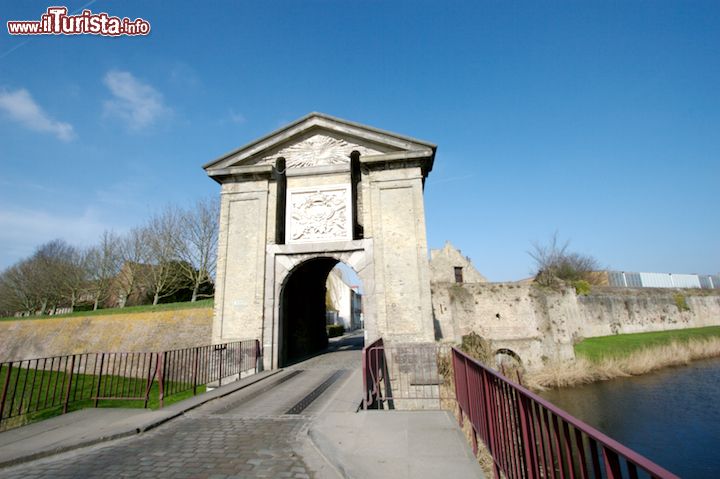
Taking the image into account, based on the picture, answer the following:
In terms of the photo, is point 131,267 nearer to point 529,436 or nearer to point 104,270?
point 104,270

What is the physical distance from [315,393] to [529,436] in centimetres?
575

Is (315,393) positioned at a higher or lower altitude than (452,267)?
→ lower

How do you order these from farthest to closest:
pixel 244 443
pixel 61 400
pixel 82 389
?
pixel 82 389, pixel 61 400, pixel 244 443

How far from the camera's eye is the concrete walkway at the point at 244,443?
4.03m

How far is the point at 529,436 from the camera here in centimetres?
285

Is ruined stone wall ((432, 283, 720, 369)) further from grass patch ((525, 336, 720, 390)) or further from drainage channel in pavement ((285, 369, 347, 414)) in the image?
drainage channel in pavement ((285, 369, 347, 414))

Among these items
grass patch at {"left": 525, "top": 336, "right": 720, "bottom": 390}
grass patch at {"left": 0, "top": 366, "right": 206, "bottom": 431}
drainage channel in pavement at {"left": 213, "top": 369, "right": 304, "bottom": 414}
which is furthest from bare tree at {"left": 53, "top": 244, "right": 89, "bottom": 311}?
grass patch at {"left": 525, "top": 336, "right": 720, "bottom": 390}

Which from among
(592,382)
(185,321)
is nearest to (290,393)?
(185,321)

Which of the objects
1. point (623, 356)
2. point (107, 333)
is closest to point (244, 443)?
point (107, 333)

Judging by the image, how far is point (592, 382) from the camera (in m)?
18.0

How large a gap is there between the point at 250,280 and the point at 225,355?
262cm

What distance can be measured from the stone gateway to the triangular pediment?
4cm

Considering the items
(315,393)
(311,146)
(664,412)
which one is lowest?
(664,412)

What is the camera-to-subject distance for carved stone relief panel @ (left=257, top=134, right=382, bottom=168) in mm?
12828
